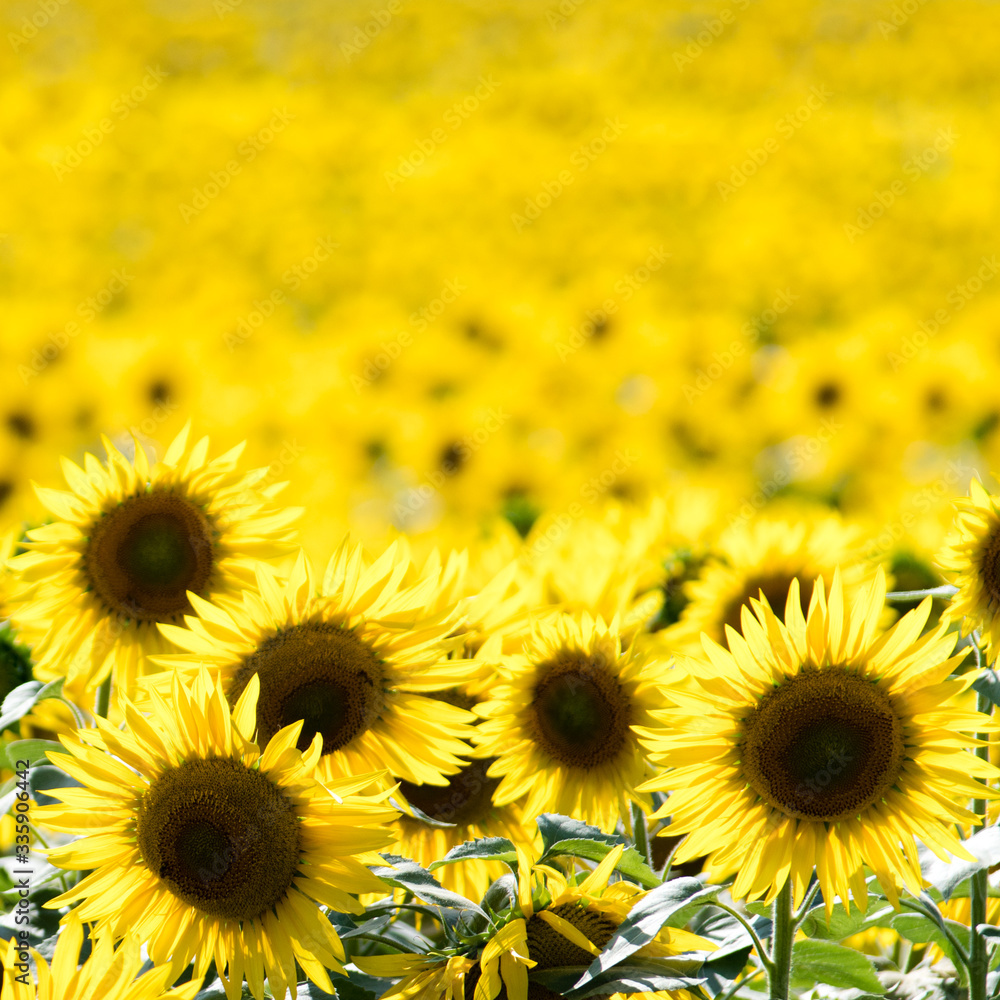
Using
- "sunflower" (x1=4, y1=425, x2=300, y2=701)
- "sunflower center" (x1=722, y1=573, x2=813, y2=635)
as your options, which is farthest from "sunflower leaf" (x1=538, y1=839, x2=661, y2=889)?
"sunflower center" (x1=722, y1=573, x2=813, y2=635)

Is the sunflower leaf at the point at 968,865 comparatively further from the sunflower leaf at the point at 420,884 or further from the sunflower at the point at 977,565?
the sunflower leaf at the point at 420,884

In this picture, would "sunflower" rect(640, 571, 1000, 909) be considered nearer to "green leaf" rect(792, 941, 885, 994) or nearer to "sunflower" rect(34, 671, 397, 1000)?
"green leaf" rect(792, 941, 885, 994)

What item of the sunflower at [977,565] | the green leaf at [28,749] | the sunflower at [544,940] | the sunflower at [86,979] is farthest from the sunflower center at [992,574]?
the green leaf at [28,749]

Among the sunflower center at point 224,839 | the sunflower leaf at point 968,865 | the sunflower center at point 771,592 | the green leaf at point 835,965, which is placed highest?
the sunflower center at point 771,592

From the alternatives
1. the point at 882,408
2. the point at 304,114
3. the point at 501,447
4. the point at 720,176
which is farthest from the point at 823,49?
the point at 501,447

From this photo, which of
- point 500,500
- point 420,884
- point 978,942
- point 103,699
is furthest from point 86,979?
point 500,500

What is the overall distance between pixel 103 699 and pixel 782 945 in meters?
0.78

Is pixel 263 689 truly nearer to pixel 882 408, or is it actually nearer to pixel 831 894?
pixel 831 894

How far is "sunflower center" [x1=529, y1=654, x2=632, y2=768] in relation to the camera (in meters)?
1.34

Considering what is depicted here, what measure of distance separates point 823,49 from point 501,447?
14.8 feet

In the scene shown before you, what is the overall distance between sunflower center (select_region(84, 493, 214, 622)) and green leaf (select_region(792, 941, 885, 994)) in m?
0.72

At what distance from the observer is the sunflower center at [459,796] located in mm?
1401

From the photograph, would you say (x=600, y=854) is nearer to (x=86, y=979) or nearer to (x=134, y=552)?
(x=86, y=979)

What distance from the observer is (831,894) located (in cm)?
101
